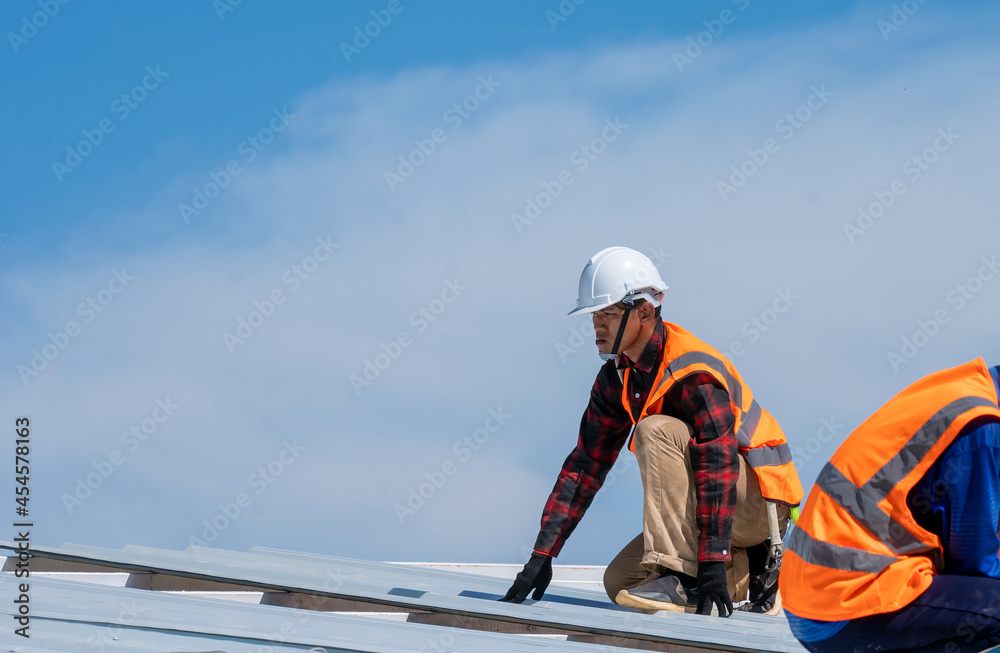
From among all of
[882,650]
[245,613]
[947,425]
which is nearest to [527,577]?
[245,613]

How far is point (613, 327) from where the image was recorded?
4.64 m

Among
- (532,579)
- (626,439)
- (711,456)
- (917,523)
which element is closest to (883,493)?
(917,523)

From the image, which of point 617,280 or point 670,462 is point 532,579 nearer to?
point 670,462

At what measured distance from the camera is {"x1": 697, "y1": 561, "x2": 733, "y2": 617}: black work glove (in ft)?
14.3

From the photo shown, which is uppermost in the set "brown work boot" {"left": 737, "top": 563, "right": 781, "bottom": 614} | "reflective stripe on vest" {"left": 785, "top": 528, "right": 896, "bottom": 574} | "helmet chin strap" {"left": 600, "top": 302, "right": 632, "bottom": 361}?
"helmet chin strap" {"left": 600, "top": 302, "right": 632, "bottom": 361}

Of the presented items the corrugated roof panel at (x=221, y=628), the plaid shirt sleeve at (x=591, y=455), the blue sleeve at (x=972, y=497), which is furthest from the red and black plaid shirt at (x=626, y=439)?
the blue sleeve at (x=972, y=497)

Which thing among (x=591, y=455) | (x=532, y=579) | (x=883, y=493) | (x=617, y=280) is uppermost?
(x=617, y=280)

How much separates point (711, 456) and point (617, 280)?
865 mm

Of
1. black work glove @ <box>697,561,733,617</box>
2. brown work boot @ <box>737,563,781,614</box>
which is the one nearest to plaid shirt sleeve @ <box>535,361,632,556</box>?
black work glove @ <box>697,561,733,617</box>

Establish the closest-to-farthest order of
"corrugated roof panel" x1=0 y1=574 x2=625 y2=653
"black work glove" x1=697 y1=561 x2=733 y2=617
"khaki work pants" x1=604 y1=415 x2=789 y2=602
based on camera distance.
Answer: "corrugated roof panel" x1=0 y1=574 x2=625 y2=653
"black work glove" x1=697 y1=561 x2=733 y2=617
"khaki work pants" x1=604 y1=415 x2=789 y2=602

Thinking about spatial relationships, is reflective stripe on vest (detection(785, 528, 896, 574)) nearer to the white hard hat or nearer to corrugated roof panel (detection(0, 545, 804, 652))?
corrugated roof panel (detection(0, 545, 804, 652))

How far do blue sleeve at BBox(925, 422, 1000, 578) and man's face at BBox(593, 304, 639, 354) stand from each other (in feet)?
7.43

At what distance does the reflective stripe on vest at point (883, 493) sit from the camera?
94.3 inches

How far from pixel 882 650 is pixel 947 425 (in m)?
0.59
